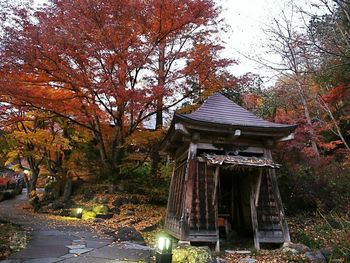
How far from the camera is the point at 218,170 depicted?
8148 mm

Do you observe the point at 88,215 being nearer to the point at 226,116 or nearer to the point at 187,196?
the point at 187,196

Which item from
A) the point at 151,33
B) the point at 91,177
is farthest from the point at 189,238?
the point at 91,177

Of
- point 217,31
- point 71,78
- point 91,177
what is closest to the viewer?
point 71,78

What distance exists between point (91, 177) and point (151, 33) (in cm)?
1027

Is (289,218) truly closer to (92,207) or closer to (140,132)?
(140,132)

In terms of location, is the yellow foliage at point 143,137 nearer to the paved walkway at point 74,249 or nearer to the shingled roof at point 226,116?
the shingled roof at point 226,116

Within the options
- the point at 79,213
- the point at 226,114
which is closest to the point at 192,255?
the point at 226,114

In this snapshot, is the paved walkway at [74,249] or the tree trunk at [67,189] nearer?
the paved walkway at [74,249]

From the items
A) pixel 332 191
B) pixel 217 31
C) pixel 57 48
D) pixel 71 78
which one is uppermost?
pixel 217 31

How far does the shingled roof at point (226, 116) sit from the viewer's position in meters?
8.88

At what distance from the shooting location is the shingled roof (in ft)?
29.1

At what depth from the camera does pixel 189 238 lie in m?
8.10

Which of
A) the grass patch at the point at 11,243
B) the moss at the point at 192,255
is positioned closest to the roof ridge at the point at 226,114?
the moss at the point at 192,255

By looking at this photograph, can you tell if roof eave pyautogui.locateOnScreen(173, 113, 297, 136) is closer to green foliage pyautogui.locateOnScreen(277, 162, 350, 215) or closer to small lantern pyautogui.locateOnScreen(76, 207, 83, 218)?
green foliage pyautogui.locateOnScreen(277, 162, 350, 215)
